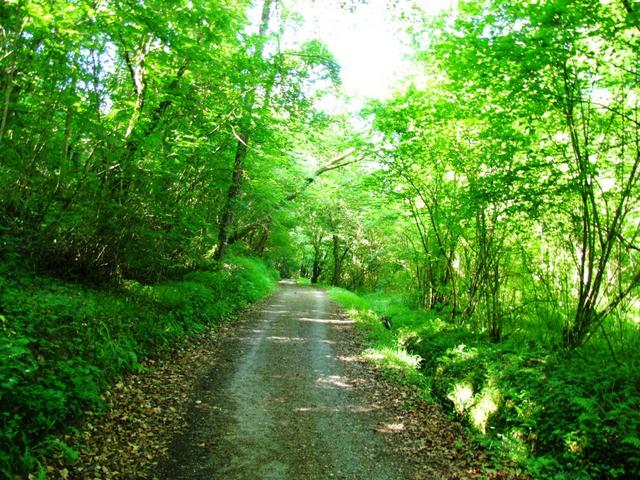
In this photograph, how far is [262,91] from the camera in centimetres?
1123

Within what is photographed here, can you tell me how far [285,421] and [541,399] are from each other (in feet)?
11.6

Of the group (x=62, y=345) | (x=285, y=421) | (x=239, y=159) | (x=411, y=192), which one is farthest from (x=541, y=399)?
(x=239, y=159)

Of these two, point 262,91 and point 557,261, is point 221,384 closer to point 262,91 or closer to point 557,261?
point 557,261

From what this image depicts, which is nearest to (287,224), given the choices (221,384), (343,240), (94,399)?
(343,240)

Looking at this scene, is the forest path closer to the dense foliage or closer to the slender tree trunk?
the dense foliage

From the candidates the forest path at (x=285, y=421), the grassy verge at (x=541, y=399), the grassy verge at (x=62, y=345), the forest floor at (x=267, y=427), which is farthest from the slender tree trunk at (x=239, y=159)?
the grassy verge at (x=541, y=399)

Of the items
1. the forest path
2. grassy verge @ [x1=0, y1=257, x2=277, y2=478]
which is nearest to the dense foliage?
grassy verge @ [x1=0, y1=257, x2=277, y2=478]

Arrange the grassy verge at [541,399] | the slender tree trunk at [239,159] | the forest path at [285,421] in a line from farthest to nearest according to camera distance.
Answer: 1. the slender tree trunk at [239,159]
2. the forest path at [285,421]
3. the grassy verge at [541,399]

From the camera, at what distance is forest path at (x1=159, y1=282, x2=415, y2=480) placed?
4656 mm

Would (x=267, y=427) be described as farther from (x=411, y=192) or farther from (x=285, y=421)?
(x=411, y=192)

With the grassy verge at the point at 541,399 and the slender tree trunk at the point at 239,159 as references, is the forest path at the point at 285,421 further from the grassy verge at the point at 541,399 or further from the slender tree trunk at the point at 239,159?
the slender tree trunk at the point at 239,159

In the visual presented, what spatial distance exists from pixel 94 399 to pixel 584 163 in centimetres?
789

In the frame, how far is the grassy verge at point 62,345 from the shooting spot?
3998 mm

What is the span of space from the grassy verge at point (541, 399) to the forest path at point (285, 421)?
1351 millimetres
